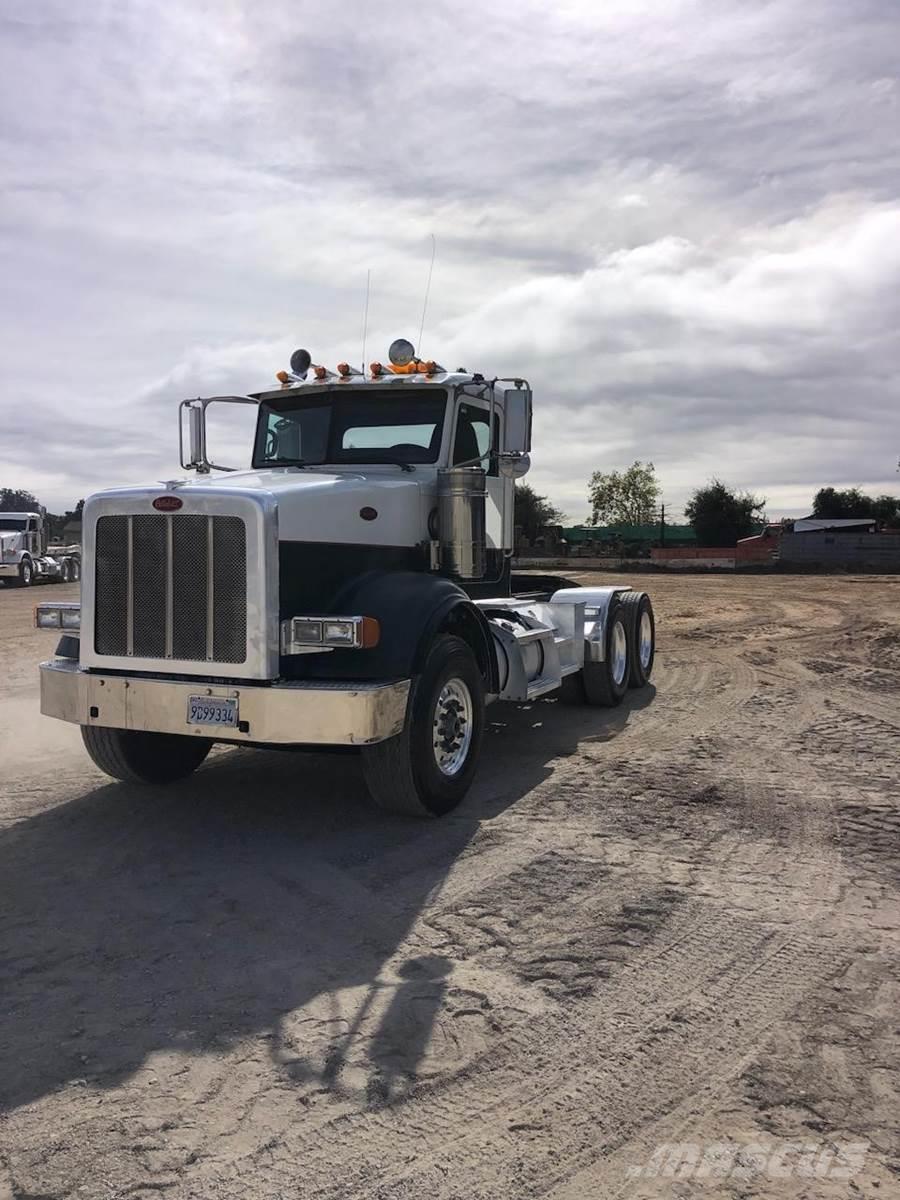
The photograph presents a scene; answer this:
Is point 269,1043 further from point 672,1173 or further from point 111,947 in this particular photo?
point 672,1173

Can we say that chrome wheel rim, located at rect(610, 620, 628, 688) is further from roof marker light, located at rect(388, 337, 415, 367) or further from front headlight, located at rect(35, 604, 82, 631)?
front headlight, located at rect(35, 604, 82, 631)

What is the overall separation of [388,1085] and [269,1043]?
1.61ft

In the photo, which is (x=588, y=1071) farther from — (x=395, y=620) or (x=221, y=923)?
(x=395, y=620)

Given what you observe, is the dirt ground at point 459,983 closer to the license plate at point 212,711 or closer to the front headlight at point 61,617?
the license plate at point 212,711

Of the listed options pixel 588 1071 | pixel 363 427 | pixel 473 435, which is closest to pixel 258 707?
pixel 588 1071

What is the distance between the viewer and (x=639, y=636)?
10.4m

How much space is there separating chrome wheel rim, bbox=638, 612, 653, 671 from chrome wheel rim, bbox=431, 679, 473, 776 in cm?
468

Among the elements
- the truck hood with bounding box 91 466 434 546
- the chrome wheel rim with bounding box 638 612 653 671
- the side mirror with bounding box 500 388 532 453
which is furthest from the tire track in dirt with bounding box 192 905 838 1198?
the chrome wheel rim with bounding box 638 612 653 671

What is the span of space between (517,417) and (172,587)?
2.63m

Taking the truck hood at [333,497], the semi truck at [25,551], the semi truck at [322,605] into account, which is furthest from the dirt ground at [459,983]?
the semi truck at [25,551]

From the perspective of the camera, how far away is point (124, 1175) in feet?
8.54

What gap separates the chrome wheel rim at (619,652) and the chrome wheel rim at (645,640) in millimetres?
302

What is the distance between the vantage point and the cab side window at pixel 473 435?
709 centimetres

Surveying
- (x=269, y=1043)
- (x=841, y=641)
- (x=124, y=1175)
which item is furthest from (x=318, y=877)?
(x=841, y=641)
